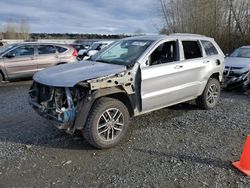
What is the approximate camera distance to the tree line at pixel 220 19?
18219 millimetres

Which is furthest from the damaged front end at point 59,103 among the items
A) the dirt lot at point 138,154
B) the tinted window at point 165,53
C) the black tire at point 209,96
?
the black tire at point 209,96

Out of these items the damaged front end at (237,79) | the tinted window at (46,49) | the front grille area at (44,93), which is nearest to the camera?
the front grille area at (44,93)

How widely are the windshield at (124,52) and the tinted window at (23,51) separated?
6253 millimetres

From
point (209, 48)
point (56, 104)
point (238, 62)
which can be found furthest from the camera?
point (238, 62)

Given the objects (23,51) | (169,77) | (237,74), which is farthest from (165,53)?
(23,51)

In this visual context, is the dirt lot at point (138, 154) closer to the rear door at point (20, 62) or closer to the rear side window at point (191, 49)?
the rear side window at point (191, 49)

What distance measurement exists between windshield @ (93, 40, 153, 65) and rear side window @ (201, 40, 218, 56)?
1.70 metres

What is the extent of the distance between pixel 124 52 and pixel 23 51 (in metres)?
7.05

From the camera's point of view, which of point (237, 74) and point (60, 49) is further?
point (60, 49)

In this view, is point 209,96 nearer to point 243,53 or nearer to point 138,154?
point 138,154

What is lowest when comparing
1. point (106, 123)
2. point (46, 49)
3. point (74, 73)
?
point (106, 123)

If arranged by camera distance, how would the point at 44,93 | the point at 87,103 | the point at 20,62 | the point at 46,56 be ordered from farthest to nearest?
the point at 46,56 < the point at 20,62 < the point at 44,93 < the point at 87,103

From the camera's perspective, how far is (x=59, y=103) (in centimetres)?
425

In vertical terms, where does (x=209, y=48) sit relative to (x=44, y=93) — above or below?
above
